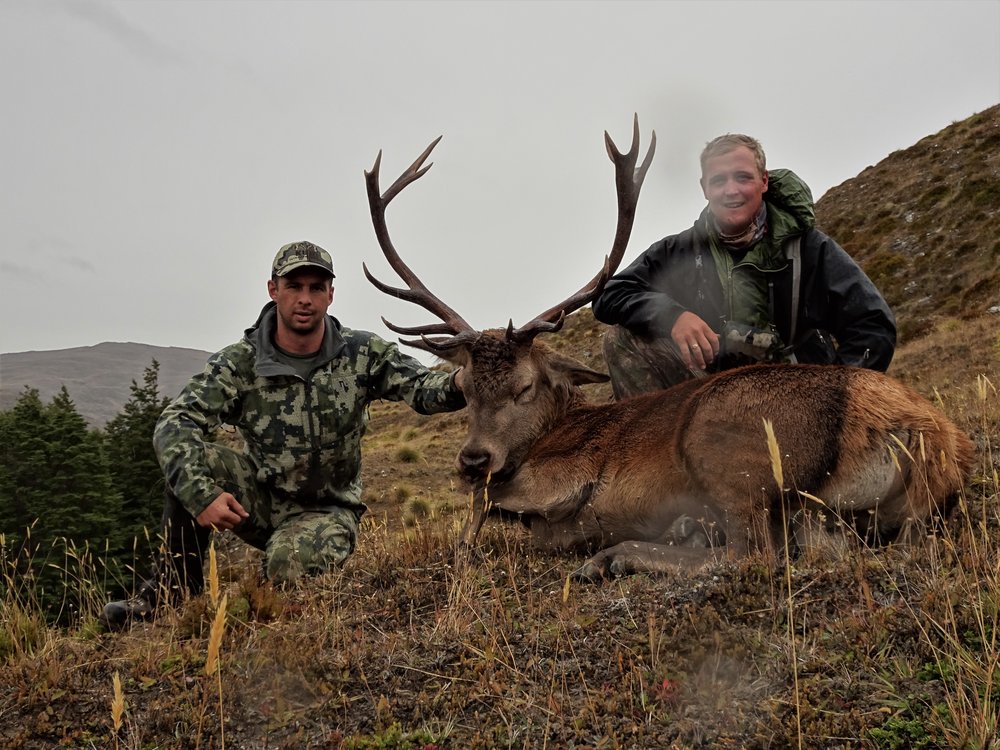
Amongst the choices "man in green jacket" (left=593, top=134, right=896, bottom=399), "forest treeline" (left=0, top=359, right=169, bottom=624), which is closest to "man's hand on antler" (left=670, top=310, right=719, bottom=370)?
"man in green jacket" (left=593, top=134, right=896, bottom=399)

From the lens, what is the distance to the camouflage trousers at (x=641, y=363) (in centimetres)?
628

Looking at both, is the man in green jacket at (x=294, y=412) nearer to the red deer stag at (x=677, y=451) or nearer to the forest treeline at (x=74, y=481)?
the red deer stag at (x=677, y=451)

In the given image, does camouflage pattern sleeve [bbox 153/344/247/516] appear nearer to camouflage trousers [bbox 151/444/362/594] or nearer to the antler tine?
camouflage trousers [bbox 151/444/362/594]

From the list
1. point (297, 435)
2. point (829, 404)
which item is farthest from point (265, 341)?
point (829, 404)

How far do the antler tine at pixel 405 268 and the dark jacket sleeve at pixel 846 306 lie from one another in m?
2.48

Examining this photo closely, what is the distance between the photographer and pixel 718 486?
468cm

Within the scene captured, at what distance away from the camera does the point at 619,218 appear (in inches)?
252

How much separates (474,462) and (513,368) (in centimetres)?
79

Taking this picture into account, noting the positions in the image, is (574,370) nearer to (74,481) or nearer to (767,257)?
(767,257)

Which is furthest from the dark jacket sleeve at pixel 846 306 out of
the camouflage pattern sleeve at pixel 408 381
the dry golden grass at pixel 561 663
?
the camouflage pattern sleeve at pixel 408 381

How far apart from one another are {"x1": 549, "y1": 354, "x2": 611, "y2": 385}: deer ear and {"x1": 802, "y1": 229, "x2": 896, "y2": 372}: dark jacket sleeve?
155 cm

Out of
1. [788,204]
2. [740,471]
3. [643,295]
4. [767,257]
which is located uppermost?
[788,204]

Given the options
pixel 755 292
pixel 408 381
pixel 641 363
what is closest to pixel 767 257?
pixel 755 292

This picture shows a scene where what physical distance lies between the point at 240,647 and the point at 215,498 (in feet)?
4.35
